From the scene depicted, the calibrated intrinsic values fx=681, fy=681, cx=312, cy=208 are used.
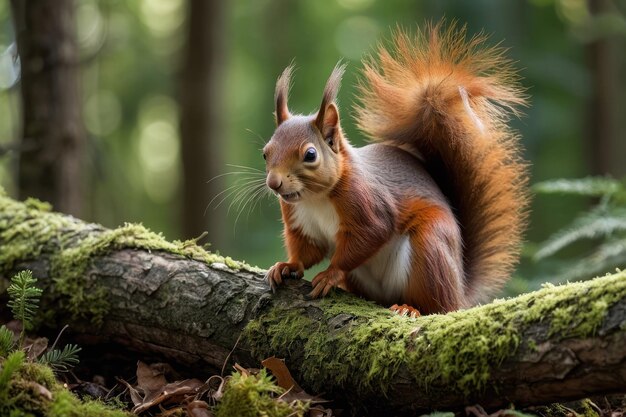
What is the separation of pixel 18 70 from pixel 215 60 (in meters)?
2.09

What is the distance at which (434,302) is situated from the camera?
93.3 inches

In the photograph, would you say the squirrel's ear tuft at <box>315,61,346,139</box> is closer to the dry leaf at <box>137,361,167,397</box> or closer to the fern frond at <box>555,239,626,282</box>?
the dry leaf at <box>137,361,167,397</box>

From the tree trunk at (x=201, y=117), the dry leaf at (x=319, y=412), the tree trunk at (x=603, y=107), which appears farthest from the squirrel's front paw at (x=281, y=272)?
the tree trunk at (x=603, y=107)

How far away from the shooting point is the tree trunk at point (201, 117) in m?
5.51

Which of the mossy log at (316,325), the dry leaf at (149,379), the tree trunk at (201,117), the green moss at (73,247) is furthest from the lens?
the tree trunk at (201,117)

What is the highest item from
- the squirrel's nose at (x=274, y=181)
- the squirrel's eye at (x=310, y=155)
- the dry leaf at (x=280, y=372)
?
the squirrel's eye at (x=310, y=155)

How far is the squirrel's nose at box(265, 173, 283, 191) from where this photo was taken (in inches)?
86.0

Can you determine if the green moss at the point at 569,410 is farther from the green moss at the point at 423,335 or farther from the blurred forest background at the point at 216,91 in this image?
the blurred forest background at the point at 216,91

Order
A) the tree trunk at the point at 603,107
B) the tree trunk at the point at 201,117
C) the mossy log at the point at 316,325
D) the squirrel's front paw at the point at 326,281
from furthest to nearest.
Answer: the tree trunk at the point at 603,107 < the tree trunk at the point at 201,117 < the squirrel's front paw at the point at 326,281 < the mossy log at the point at 316,325

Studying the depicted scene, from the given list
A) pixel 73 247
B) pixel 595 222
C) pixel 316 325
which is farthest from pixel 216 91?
pixel 316 325

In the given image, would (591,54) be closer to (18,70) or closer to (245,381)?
(18,70)

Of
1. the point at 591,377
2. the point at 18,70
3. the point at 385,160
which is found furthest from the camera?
the point at 18,70

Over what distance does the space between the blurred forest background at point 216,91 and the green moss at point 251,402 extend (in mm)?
790

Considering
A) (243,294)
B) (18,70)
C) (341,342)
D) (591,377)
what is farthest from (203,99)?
(591,377)
